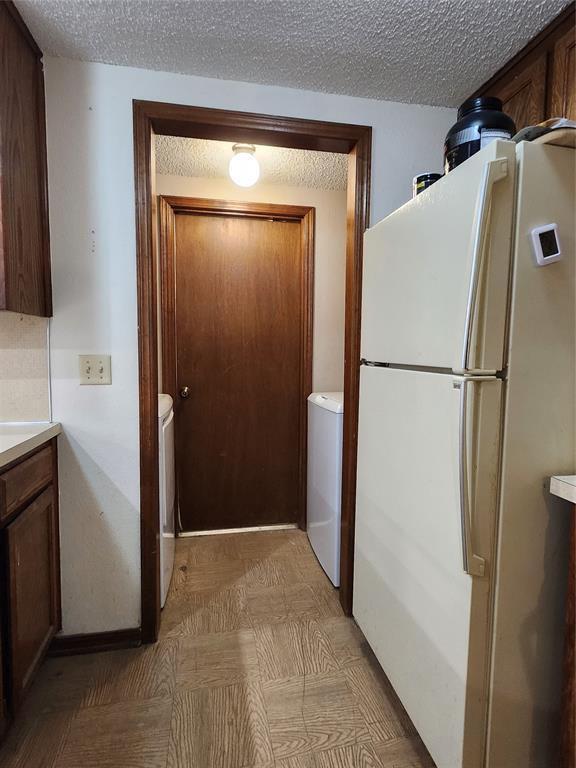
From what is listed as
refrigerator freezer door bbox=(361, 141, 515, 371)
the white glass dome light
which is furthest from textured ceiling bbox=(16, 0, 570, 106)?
refrigerator freezer door bbox=(361, 141, 515, 371)

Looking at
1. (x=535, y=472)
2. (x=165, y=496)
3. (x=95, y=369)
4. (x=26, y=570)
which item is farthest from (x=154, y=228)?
(x=535, y=472)

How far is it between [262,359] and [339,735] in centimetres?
192

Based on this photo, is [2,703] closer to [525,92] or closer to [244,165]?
[244,165]

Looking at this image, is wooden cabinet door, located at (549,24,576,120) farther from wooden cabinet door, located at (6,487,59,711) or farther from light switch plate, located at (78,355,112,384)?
wooden cabinet door, located at (6,487,59,711)

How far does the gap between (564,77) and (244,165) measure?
1.34 m

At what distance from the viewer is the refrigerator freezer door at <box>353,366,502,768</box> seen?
0.93 meters

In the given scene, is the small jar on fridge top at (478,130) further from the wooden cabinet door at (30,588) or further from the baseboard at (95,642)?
the baseboard at (95,642)

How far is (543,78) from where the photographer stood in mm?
1304

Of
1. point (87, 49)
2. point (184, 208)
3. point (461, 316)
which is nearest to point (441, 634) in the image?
point (461, 316)

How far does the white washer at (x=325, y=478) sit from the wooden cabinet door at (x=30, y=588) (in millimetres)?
1215

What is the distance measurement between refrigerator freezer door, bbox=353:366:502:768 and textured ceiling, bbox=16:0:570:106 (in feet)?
3.67

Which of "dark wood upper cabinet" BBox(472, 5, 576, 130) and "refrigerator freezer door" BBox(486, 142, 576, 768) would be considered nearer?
"refrigerator freezer door" BBox(486, 142, 576, 768)

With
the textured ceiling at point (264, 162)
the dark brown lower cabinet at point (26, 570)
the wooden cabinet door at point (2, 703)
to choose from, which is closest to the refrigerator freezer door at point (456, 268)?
the textured ceiling at point (264, 162)

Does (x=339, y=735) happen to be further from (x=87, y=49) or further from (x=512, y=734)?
(x=87, y=49)
